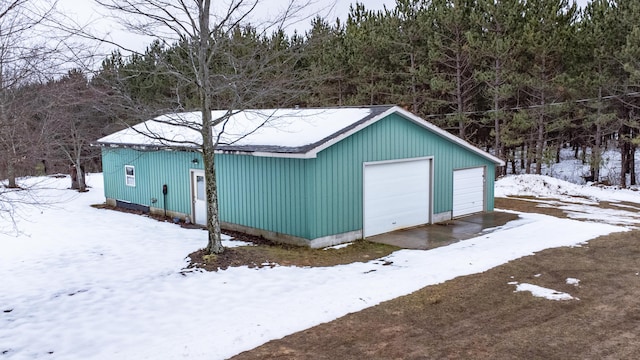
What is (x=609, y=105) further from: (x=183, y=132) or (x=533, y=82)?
(x=183, y=132)

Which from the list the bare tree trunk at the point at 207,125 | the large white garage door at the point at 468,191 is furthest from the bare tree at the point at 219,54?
the large white garage door at the point at 468,191

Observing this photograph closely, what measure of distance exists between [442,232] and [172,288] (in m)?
7.36

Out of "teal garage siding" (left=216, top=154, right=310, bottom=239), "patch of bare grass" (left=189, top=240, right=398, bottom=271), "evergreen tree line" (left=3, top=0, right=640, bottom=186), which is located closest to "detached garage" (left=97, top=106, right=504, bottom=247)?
"teal garage siding" (left=216, top=154, right=310, bottom=239)

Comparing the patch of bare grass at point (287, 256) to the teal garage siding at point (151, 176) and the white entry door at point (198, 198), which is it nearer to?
the white entry door at point (198, 198)

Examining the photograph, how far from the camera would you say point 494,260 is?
10047 mm

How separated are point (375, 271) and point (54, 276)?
6256 mm

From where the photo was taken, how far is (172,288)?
8.53 metres

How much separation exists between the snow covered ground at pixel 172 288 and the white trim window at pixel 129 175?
3.66 metres

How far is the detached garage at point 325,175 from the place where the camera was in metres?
11.5

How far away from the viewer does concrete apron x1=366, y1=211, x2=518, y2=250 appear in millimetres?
11789

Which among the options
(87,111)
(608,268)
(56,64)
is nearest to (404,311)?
(608,268)

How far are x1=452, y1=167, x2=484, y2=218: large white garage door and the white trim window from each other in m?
11.2

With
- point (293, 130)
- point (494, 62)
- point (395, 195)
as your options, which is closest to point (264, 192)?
point (293, 130)

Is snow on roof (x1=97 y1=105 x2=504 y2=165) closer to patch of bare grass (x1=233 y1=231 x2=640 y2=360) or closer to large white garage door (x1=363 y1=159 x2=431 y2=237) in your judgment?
large white garage door (x1=363 y1=159 x2=431 y2=237)
